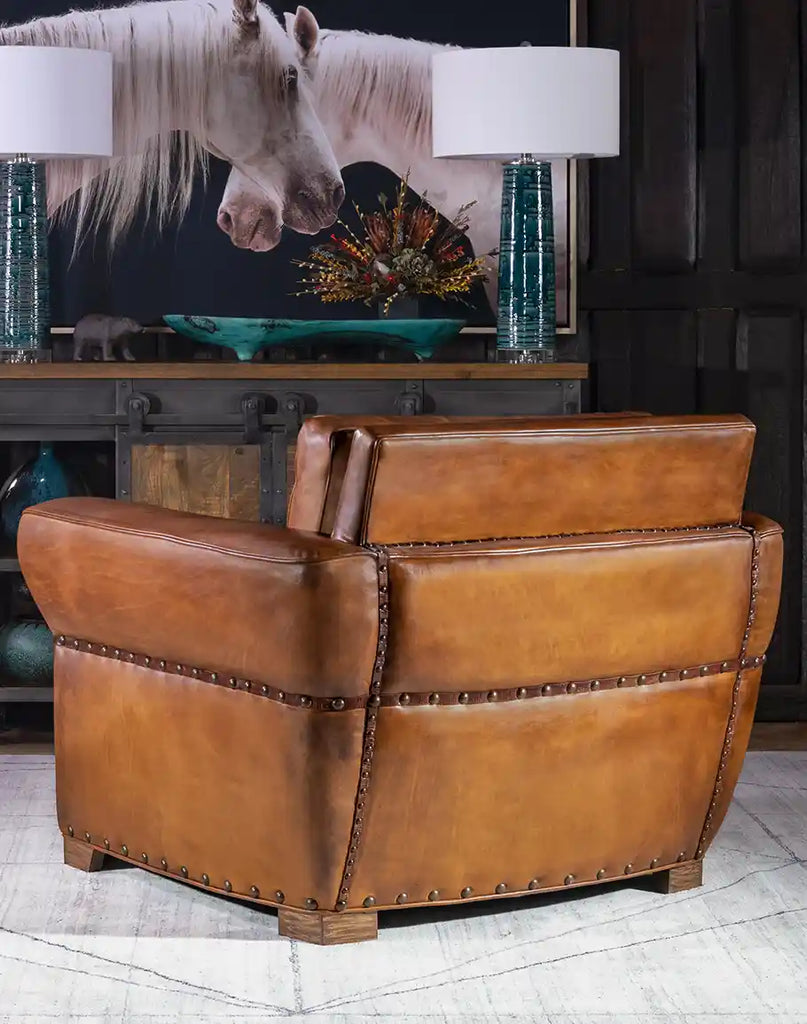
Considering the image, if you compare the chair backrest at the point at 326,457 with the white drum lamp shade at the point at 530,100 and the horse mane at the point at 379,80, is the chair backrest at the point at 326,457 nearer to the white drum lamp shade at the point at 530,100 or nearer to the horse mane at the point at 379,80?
the white drum lamp shade at the point at 530,100

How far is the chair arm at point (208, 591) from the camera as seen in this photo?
240 cm

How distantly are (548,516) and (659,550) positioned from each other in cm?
21

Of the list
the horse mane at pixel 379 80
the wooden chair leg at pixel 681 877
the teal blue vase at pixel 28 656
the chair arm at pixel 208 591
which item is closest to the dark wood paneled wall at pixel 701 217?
the horse mane at pixel 379 80

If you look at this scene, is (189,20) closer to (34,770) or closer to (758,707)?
(34,770)

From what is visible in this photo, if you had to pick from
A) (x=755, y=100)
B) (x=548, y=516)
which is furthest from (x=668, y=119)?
(x=548, y=516)

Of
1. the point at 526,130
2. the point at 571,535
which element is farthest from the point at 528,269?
the point at 571,535

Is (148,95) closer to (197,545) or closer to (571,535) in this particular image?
(197,545)

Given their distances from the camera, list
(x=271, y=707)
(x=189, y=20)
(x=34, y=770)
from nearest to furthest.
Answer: (x=271, y=707) < (x=34, y=770) < (x=189, y=20)

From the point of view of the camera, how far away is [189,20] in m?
4.32

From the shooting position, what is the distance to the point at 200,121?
434 cm

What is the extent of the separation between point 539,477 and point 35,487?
202cm

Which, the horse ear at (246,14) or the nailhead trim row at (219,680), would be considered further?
the horse ear at (246,14)

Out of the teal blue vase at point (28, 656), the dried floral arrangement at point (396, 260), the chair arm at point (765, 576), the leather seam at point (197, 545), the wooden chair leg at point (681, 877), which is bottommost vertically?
the wooden chair leg at point (681, 877)

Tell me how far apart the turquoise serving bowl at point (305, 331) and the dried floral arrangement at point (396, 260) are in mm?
171
